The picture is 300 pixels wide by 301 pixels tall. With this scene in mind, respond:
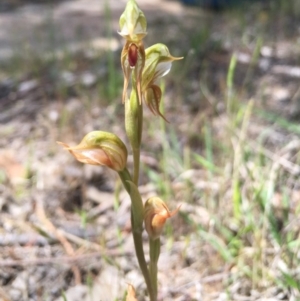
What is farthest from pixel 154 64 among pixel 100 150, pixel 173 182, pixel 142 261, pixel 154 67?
pixel 173 182

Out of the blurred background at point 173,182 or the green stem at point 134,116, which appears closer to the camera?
the green stem at point 134,116

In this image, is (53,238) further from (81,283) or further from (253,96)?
(253,96)

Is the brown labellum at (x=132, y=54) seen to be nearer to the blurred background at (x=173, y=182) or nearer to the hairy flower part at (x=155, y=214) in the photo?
the hairy flower part at (x=155, y=214)

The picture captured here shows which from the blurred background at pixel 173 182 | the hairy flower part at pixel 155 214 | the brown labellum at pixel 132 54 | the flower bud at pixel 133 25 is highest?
the flower bud at pixel 133 25

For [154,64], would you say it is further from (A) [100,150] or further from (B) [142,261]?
(B) [142,261]

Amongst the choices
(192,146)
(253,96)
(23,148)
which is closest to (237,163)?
(192,146)

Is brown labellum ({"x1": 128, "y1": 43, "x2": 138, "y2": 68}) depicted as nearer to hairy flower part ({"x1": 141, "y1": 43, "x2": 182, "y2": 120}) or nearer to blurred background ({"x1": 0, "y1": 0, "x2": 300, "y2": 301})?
hairy flower part ({"x1": 141, "y1": 43, "x2": 182, "y2": 120})

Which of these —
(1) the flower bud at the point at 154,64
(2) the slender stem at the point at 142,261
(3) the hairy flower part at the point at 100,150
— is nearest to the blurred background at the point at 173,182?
(2) the slender stem at the point at 142,261
